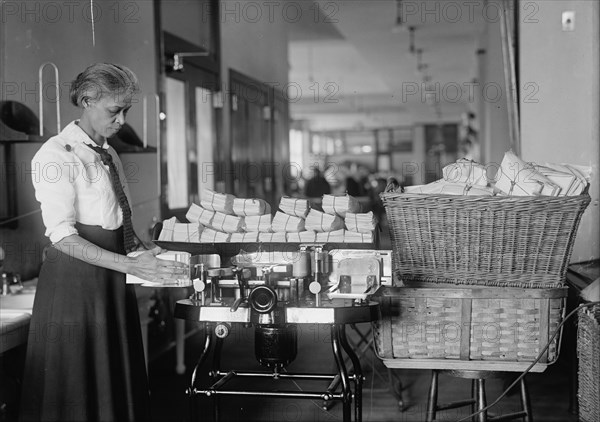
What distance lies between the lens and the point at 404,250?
2604mm

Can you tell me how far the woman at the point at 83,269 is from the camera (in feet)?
8.09

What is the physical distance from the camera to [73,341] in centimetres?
252

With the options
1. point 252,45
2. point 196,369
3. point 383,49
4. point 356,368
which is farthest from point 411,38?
point 196,369

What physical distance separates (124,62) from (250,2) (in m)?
0.78

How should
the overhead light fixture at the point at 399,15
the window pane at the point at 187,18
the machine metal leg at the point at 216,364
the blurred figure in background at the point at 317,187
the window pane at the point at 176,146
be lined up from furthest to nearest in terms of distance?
the blurred figure in background at the point at 317,187
the overhead light fixture at the point at 399,15
the window pane at the point at 176,146
the window pane at the point at 187,18
the machine metal leg at the point at 216,364

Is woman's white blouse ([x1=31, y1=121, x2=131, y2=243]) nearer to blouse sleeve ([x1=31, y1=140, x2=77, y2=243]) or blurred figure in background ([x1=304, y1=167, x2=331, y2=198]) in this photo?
blouse sleeve ([x1=31, y1=140, x2=77, y2=243])

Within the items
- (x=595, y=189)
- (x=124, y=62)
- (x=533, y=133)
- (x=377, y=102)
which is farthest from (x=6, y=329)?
(x=377, y=102)

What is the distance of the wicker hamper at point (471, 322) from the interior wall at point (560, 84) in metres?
1.36

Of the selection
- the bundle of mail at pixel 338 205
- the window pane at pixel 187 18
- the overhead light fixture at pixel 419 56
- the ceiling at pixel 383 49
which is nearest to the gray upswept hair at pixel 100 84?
the bundle of mail at pixel 338 205

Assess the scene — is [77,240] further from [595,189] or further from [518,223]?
[595,189]

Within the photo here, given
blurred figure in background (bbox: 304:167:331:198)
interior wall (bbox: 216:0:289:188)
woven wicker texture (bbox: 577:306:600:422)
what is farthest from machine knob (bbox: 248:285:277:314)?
→ blurred figure in background (bbox: 304:167:331:198)

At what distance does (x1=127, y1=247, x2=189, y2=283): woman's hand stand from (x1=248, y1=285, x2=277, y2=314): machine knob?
27 cm

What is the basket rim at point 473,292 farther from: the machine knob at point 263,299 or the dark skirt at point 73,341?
the dark skirt at point 73,341

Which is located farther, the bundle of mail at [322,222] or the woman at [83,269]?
the bundle of mail at [322,222]
